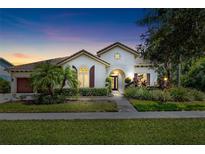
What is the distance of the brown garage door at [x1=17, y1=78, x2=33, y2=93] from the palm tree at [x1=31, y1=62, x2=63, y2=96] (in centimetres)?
22

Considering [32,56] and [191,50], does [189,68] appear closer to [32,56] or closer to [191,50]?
[191,50]

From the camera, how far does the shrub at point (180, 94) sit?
10.4 metres

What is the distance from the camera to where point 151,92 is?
10945 mm

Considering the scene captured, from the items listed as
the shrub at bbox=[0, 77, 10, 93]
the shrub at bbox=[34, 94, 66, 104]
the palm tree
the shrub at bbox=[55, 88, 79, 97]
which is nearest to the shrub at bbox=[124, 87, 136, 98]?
the shrub at bbox=[55, 88, 79, 97]

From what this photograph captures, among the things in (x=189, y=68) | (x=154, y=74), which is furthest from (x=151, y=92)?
(x=189, y=68)

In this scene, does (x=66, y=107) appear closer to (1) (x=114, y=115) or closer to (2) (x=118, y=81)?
(1) (x=114, y=115)

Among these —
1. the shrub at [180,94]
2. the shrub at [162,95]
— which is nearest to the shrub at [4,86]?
the shrub at [162,95]

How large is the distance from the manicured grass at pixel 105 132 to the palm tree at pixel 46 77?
6.18ft

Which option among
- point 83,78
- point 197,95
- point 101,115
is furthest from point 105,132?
point 83,78

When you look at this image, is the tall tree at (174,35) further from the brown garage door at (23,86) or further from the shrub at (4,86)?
the shrub at (4,86)

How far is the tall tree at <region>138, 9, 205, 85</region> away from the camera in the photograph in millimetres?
7957

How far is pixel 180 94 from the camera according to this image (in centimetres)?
1045

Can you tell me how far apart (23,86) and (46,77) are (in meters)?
2.02

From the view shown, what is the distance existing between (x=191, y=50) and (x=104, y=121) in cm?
308
